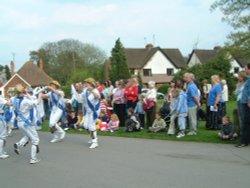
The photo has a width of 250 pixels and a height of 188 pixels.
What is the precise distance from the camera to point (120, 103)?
1457 cm

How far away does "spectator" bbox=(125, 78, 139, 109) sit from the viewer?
13961 mm

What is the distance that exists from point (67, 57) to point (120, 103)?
173 ft

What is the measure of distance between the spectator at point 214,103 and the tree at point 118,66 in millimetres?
36495

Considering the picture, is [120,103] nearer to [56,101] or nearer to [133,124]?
[133,124]

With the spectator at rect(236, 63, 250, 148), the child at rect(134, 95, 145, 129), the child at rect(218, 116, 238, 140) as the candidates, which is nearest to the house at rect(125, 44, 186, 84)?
the child at rect(134, 95, 145, 129)

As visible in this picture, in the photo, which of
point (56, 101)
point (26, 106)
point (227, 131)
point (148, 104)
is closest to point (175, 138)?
point (227, 131)

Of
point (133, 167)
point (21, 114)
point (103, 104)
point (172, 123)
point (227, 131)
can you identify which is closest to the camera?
point (133, 167)

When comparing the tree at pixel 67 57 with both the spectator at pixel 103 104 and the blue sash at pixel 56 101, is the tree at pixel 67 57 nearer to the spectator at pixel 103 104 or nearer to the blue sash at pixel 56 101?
the spectator at pixel 103 104

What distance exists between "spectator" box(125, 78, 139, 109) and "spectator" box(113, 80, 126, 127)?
0.44 metres

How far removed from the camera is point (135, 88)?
14.0 m

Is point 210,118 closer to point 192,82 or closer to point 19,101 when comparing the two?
point 192,82

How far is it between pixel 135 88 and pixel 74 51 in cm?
5349

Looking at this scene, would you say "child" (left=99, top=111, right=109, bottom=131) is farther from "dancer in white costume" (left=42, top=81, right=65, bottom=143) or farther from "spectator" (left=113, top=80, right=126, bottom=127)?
"dancer in white costume" (left=42, top=81, right=65, bottom=143)

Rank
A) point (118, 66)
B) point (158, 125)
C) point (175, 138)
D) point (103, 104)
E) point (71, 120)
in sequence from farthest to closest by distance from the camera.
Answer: point (118, 66) < point (71, 120) < point (103, 104) < point (158, 125) < point (175, 138)
